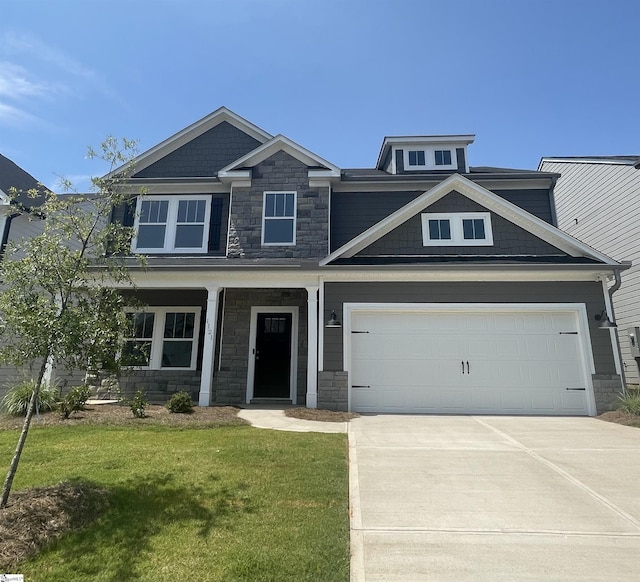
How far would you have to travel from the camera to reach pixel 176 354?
1033cm

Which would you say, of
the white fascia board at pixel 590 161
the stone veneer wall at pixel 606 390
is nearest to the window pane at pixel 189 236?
the stone veneer wall at pixel 606 390

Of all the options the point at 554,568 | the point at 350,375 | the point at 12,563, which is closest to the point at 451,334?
the point at 350,375

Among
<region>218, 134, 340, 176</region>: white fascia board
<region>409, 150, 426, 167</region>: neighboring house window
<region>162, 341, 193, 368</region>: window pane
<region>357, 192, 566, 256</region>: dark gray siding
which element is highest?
<region>409, 150, 426, 167</region>: neighboring house window

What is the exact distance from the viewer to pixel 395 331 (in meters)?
8.62

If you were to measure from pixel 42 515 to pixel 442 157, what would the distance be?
43.8ft

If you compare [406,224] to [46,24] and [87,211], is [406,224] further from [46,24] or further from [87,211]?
[46,24]

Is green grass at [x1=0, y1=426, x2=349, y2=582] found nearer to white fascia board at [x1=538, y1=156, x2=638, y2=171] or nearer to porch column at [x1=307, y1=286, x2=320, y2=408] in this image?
porch column at [x1=307, y1=286, x2=320, y2=408]

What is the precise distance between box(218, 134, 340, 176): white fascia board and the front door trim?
4.31 metres

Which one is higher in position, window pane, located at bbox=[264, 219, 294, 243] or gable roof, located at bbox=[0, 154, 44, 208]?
gable roof, located at bbox=[0, 154, 44, 208]

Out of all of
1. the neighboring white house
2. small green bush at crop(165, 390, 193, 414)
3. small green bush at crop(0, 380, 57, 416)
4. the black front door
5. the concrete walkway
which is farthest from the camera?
the neighboring white house

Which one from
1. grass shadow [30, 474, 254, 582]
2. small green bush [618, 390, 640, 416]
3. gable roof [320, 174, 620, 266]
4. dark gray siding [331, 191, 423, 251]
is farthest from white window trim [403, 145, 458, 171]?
grass shadow [30, 474, 254, 582]

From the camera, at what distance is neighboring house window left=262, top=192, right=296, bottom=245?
10.7 m

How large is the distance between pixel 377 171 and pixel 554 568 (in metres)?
13.0

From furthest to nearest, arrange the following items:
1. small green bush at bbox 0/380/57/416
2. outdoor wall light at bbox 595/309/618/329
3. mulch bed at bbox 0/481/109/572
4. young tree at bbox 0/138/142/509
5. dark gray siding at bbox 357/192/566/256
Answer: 1. dark gray siding at bbox 357/192/566/256
2. outdoor wall light at bbox 595/309/618/329
3. small green bush at bbox 0/380/57/416
4. young tree at bbox 0/138/142/509
5. mulch bed at bbox 0/481/109/572
